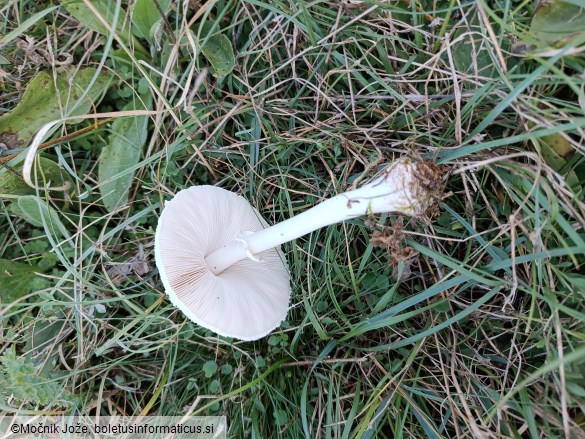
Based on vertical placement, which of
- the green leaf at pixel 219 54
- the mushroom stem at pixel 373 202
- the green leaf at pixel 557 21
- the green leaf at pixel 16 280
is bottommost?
the green leaf at pixel 16 280

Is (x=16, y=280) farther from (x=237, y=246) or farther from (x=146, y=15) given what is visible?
(x=146, y=15)

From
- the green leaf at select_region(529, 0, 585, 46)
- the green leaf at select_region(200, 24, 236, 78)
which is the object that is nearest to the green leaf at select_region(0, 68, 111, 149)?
the green leaf at select_region(200, 24, 236, 78)

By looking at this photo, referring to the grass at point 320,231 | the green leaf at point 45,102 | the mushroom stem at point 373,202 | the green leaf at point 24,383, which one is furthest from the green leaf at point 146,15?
the green leaf at point 24,383

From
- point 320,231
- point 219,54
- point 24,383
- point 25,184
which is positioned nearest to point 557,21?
point 320,231

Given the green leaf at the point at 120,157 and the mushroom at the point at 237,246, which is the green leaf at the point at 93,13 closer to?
the green leaf at the point at 120,157

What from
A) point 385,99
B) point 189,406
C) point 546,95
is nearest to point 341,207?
point 385,99

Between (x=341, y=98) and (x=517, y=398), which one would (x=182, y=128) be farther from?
(x=517, y=398)
